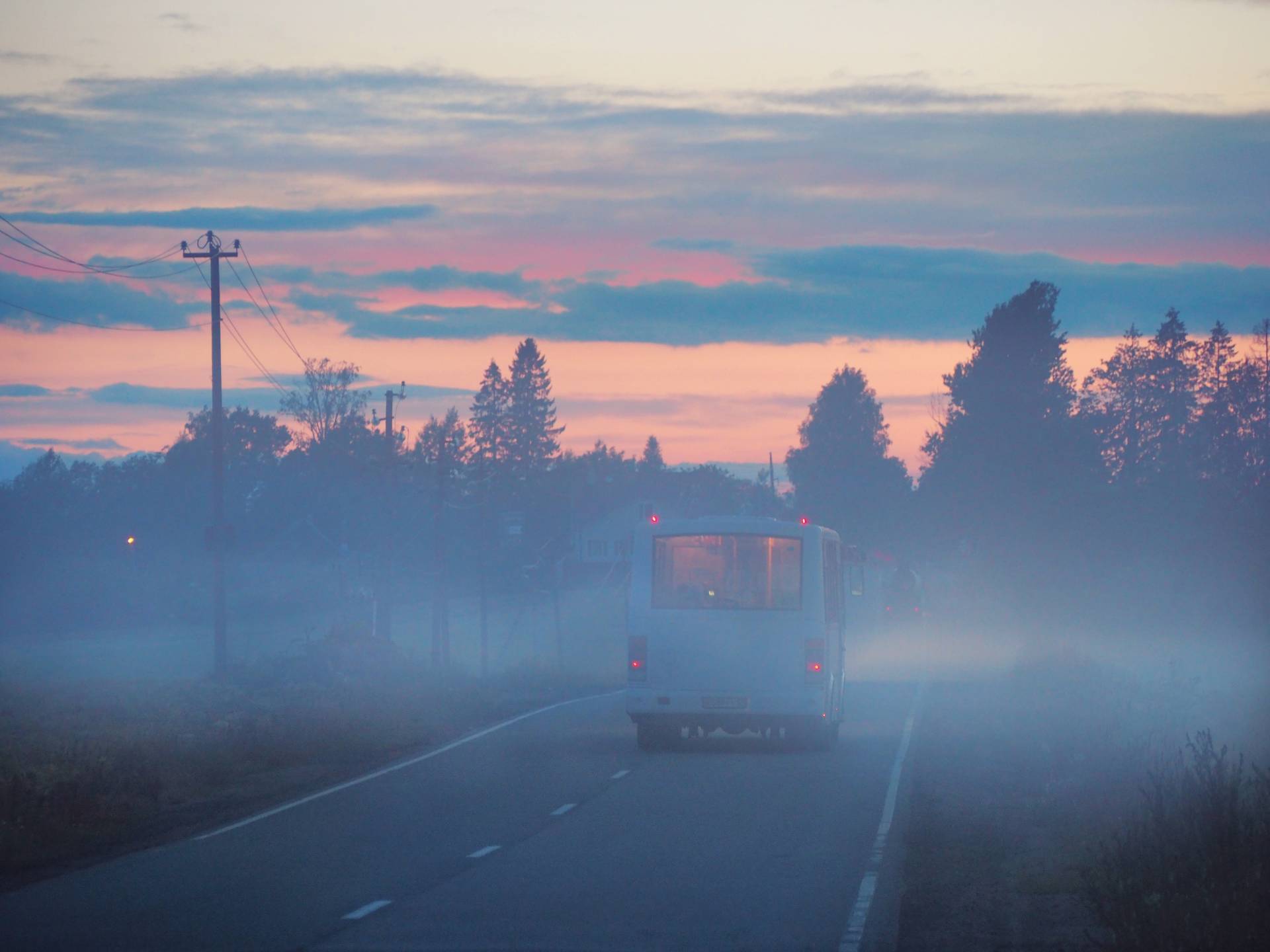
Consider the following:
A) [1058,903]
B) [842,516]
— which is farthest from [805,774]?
[842,516]

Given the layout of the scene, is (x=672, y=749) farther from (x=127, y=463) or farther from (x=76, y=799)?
(x=127, y=463)

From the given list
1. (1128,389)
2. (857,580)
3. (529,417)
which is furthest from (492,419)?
(857,580)

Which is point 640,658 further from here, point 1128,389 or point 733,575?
point 1128,389

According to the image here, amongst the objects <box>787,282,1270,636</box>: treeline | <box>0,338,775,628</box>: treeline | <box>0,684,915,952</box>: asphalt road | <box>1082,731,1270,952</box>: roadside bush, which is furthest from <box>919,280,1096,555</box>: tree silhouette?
<box>1082,731,1270,952</box>: roadside bush

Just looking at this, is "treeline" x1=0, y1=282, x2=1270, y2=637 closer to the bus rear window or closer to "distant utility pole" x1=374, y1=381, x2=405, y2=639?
"distant utility pole" x1=374, y1=381, x2=405, y2=639

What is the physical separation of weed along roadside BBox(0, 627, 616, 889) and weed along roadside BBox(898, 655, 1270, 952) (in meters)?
7.39

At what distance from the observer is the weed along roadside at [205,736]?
48.6 ft

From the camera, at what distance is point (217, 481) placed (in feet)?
122

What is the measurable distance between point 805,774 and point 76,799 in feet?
28.9

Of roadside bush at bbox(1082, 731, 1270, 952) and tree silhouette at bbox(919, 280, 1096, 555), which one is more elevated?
tree silhouette at bbox(919, 280, 1096, 555)

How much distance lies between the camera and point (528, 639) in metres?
71.7

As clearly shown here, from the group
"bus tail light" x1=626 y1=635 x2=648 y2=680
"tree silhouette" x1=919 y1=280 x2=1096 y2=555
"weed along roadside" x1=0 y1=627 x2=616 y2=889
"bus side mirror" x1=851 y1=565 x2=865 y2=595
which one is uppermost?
"tree silhouette" x1=919 y1=280 x2=1096 y2=555

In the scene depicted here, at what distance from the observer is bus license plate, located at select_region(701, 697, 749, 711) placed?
2075cm

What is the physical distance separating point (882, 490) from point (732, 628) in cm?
9969
